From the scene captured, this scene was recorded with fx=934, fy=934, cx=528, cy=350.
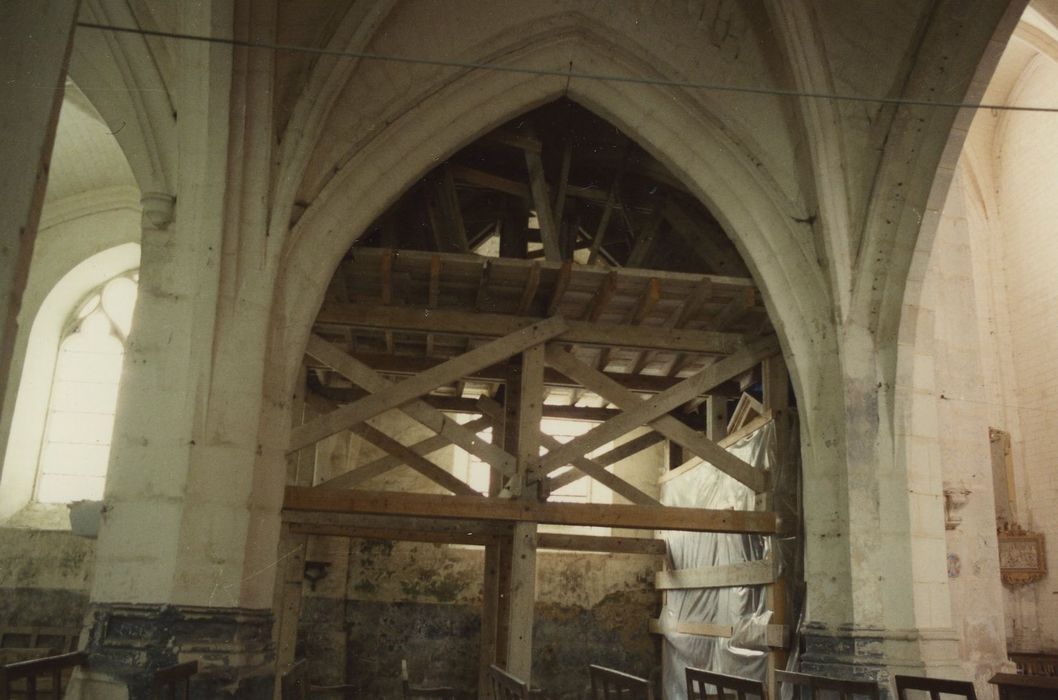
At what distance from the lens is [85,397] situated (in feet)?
38.2

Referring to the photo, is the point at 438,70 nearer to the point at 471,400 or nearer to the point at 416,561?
the point at 471,400

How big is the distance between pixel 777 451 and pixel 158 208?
18.0ft

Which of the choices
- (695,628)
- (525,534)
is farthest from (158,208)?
(695,628)

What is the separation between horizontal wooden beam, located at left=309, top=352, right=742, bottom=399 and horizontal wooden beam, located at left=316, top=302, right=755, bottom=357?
2.85 ft

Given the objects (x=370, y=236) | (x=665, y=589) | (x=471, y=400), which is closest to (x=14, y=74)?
(x=370, y=236)

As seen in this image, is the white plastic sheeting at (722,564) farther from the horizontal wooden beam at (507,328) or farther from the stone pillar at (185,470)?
the stone pillar at (185,470)

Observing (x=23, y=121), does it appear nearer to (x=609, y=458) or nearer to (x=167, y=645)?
(x=167, y=645)

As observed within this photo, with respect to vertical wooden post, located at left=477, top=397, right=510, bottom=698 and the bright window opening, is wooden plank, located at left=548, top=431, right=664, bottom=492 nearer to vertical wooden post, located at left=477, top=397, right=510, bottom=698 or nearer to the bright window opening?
vertical wooden post, located at left=477, top=397, right=510, bottom=698

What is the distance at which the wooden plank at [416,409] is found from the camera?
26.4ft

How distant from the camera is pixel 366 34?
7168mm

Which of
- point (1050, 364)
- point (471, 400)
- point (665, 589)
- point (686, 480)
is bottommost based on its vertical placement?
point (665, 589)

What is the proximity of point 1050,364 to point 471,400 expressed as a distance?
807cm

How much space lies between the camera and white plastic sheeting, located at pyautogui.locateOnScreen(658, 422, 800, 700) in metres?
8.44

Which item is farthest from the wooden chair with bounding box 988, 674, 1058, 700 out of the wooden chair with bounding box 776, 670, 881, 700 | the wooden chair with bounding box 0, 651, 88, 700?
the wooden chair with bounding box 0, 651, 88, 700
